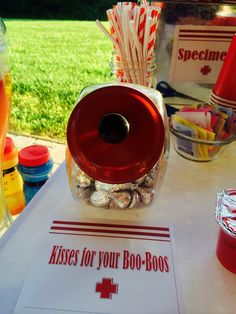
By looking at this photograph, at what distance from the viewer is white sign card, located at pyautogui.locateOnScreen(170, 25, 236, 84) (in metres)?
0.73

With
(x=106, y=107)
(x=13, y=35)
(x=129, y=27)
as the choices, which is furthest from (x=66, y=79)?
(x=106, y=107)

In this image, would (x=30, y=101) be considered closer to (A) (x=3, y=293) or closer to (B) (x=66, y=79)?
(B) (x=66, y=79)

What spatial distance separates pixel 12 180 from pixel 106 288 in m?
0.31

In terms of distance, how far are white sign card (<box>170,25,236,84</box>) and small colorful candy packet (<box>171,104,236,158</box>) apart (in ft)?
0.64

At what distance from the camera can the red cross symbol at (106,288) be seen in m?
0.36

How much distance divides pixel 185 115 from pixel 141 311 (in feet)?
1.12

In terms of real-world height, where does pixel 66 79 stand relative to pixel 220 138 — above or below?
below

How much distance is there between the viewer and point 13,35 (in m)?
3.92

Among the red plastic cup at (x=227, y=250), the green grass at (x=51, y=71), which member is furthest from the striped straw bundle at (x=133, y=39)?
the green grass at (x=51, y=71)

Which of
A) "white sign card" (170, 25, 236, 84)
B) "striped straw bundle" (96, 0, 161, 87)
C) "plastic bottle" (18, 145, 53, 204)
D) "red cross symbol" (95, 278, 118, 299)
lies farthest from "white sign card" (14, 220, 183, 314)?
"white sign card" (170, 25, 236, 84)

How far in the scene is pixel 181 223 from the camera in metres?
0.46

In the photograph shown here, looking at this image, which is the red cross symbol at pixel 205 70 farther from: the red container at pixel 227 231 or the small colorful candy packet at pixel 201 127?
the red container at pixel 227 231

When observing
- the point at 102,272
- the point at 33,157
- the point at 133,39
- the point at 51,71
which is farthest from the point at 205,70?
the point at 51,71

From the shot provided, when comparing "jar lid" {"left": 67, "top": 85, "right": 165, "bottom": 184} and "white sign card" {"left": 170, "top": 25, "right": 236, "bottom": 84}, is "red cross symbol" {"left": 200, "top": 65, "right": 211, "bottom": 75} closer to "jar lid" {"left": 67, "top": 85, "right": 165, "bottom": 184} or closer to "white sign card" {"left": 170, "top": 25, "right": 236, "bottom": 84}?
"white sign card" {"left": 170, "top": 25, "right": 236, "bottom": 84}
